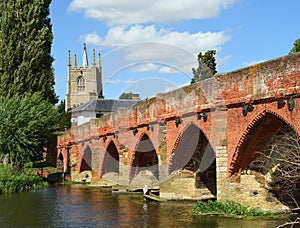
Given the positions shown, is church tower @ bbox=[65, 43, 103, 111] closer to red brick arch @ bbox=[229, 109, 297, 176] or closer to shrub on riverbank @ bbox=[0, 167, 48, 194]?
shrub on riverbank @ bbox=[0, 167, 48, 194]

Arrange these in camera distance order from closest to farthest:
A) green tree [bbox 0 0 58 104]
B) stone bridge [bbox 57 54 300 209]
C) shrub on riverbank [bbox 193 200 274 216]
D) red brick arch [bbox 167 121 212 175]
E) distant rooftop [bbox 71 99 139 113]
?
stone bridge [bbox 57 54 300 209] → shrub on riverbank [bbox 193 200 274 216] → red brick arch [bbox 167 121 212 175] → green tree [bbox 0 0 58 104] → distant rooftop [bbox 71 99 139 113]

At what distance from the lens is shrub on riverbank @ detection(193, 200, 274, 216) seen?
1471 cm

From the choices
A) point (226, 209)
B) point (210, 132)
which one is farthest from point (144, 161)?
point (226, 209)

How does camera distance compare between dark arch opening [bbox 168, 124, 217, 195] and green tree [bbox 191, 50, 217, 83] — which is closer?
dark arch opening [bbox 168, 124, 217, 195]

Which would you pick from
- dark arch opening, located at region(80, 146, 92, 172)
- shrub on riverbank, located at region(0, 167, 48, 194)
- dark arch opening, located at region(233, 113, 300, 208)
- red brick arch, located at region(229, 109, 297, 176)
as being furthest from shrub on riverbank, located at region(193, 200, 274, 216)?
dark arch opening, located at region(80, 146, 92, 172)

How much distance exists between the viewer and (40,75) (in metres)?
35.6

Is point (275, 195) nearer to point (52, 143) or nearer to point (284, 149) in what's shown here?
point (284, 149)

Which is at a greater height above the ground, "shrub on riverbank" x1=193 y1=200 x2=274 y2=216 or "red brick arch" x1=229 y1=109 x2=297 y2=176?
"red brick arch" x1=229 y1=109 x2=297 y2=176

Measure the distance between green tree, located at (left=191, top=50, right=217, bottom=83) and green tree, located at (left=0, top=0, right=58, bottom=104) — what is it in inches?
482

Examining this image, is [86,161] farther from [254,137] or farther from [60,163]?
[254,137]

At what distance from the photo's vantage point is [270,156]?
14750 millimetres

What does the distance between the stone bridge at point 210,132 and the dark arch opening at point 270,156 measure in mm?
33

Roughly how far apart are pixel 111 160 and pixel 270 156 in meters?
18.3

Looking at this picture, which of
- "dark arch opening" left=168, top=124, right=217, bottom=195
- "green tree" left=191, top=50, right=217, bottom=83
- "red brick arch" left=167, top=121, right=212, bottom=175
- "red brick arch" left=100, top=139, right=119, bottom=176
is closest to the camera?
"red brick arch" left=167, top=121, right=212, bottom=175
